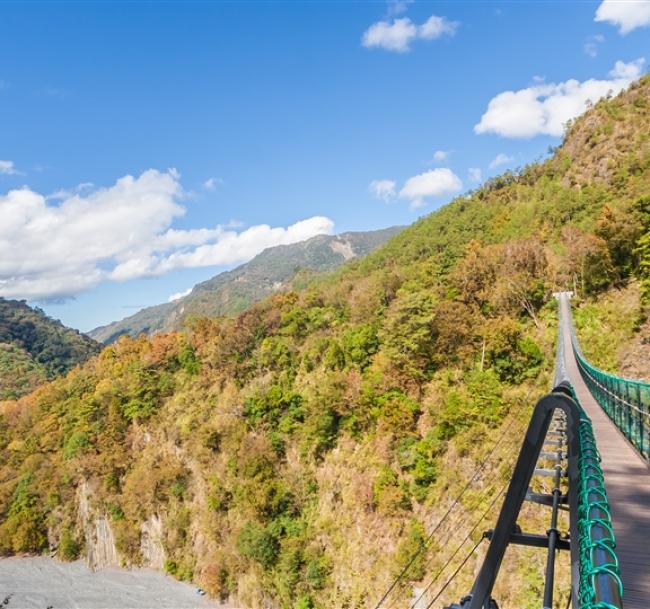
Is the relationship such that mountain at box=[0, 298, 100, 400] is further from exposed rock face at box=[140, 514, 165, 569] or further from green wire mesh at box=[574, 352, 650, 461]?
green wire mesh at box=[574, 352, 650, 461]

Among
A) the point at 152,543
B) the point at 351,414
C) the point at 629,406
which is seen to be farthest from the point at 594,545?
the point at 152,543

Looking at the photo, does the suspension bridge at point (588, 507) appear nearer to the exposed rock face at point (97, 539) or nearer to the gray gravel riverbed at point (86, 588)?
the gray gravel riverbed at point (86, 588)

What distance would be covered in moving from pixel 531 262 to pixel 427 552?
1775 centimetres

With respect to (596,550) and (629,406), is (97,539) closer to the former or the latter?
(629,406)

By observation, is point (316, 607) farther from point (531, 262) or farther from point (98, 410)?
point (98, 410)

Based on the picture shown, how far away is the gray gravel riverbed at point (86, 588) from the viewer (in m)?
26.8

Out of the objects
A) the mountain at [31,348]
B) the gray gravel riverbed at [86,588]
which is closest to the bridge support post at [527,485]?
the gray gravel riverbed at [86,588]

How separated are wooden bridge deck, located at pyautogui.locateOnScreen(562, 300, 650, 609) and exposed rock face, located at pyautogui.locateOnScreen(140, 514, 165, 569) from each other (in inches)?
1302

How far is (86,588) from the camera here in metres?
30.5

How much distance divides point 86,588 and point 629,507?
39.1 meters

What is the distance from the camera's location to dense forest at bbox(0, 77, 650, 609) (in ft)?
58.1

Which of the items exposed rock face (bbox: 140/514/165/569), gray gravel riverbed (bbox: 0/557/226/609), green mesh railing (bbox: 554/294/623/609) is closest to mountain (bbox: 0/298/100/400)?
gray gravel riverbed (bbox: 0/557/226/609)

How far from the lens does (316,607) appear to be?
1864cm

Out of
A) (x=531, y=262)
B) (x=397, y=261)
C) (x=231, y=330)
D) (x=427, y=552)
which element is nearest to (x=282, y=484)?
(x=427, y=552)
